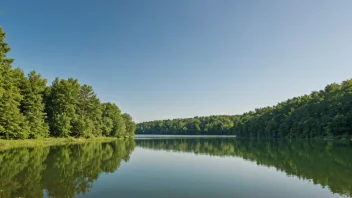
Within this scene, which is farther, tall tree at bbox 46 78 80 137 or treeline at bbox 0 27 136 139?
tall tree at bbox 46 78 80 137

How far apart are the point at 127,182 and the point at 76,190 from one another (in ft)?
11.2

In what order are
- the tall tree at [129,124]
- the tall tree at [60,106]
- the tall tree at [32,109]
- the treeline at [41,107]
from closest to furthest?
the treeline at [41,107] → the tall tree at [32,109] → the tall tree at [60,106] → the tall tree at [129,124]

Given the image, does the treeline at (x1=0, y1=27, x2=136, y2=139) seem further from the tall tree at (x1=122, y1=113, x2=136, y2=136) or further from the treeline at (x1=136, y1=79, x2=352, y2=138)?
the treeline at (x1=136, y1=79, x2=352, y2=138)

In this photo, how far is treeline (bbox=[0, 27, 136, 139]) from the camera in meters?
→ 42.7

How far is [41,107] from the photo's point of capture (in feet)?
187

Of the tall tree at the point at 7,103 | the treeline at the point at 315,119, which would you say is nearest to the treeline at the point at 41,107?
the tall tree at the point at 7,103

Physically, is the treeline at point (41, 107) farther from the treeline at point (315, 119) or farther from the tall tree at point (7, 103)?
the treeline at point (315, 119)

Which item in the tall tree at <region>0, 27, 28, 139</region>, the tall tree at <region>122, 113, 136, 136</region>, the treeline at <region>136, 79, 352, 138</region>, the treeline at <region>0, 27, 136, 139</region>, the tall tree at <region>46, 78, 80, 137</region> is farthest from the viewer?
the tall tree at <region>122, 113, 136, 136</region>

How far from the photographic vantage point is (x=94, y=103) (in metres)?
88.7

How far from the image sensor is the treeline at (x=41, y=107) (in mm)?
42688

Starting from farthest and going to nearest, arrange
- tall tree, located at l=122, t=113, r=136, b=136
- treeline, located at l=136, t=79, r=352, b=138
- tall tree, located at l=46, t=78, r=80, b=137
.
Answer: tall tree, located at l=122, t=113, r=136, b=136 → treeline, located at l=136, t=79, r=352, b=138 → tall tree, located at l=46, t=78, r=80, b=137

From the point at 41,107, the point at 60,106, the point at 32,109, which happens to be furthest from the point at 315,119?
the point at 32,109

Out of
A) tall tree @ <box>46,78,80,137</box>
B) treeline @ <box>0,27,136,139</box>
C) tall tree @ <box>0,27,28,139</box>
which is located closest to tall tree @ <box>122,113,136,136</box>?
treeline @ <box>0,27,136,139</box>

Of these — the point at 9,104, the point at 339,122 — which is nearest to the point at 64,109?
the point at 9,104
